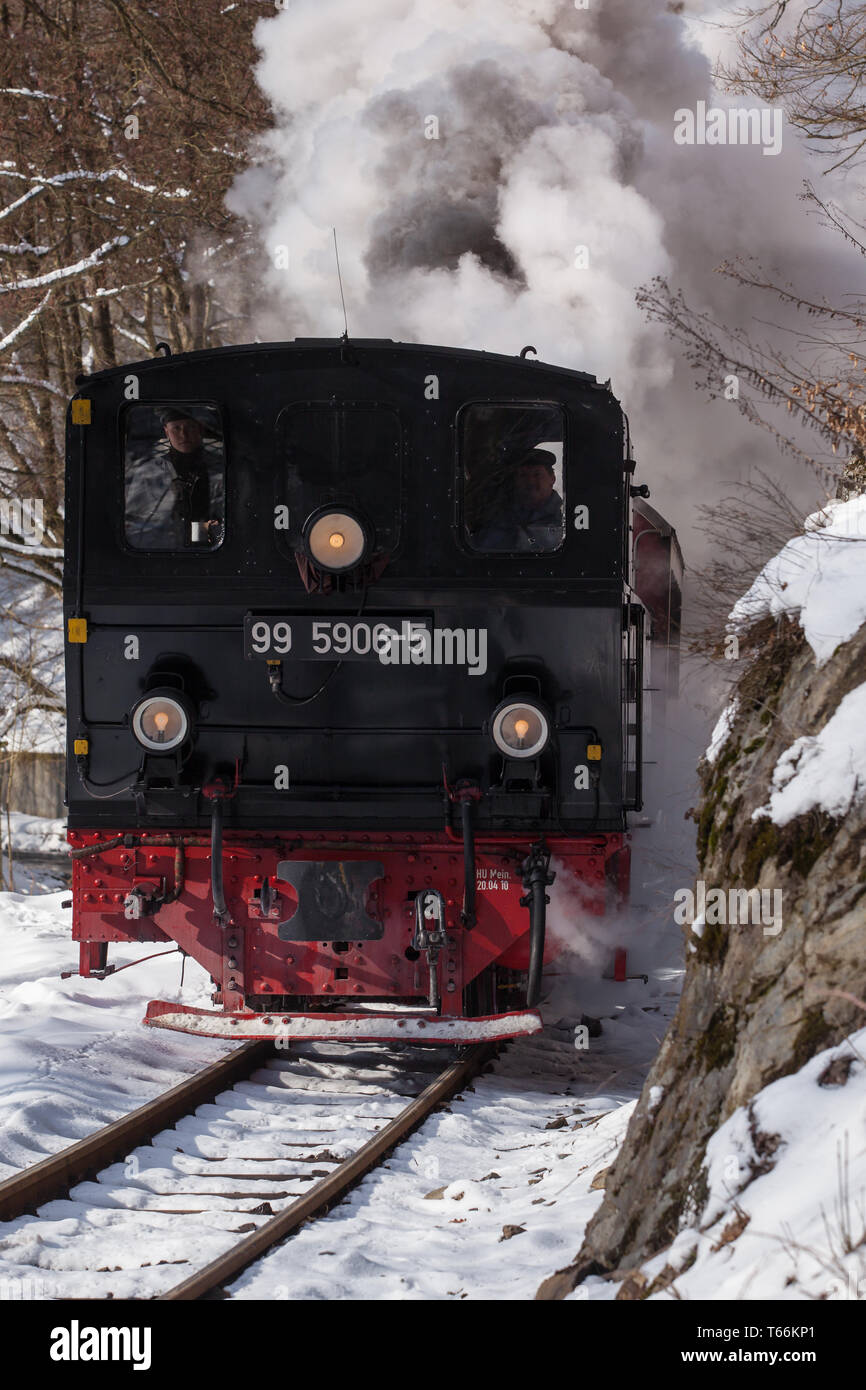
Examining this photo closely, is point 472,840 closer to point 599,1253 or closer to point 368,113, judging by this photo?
point 599,1253

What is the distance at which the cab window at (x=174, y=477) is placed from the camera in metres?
6.39

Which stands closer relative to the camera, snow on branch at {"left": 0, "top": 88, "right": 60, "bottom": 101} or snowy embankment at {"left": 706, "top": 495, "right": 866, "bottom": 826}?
snowy embankment at {"left": 706, "top": 495, "right": 866, "bottom": 826}

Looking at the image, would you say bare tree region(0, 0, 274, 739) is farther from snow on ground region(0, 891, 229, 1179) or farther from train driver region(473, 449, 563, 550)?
train driver region(473, 449, 563, 550)

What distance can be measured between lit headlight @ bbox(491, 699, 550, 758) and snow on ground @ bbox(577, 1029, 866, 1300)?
9.43 feet

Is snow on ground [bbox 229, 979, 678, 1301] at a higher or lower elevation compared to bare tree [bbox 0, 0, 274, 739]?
lower

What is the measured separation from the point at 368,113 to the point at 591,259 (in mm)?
2713

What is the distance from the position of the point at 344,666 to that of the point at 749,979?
3042 mm

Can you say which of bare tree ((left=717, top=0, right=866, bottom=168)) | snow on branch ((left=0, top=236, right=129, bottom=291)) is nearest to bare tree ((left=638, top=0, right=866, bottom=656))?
bare tree ((left=717, top=0, right=866, bottom=168))

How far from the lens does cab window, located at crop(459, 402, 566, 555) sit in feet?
20.6

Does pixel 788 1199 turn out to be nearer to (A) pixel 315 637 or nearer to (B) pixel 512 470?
(A) pixel 315 637

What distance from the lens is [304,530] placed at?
595cm

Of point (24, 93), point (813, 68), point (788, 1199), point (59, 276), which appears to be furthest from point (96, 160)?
point (788, 1199)

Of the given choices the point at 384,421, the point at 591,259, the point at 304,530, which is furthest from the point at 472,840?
the point at 591,259
